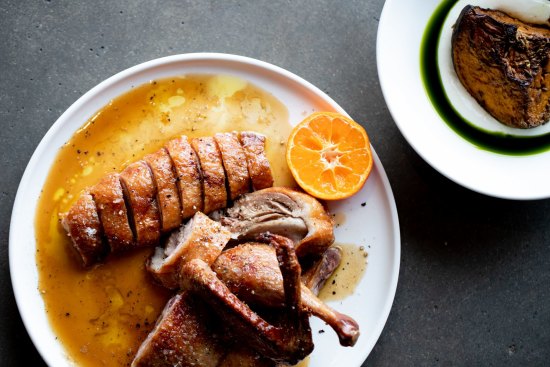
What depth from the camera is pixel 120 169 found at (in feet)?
10.3

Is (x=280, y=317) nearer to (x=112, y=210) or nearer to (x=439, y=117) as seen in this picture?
(x=112, y=210)

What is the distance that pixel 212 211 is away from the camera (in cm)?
309

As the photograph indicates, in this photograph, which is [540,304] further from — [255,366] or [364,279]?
[255,366]

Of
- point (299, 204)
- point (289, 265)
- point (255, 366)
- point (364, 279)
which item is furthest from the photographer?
point (364, 279)

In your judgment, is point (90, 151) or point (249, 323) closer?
point (249, 323)

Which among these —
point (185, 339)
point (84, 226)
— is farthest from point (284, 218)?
point (84, 226)

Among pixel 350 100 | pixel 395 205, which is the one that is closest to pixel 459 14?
pixel 350 100

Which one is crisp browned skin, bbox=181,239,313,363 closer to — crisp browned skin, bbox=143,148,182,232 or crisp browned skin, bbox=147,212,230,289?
crisp browned skin, bbox=147,212,230,289

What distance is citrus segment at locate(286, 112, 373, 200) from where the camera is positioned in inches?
120

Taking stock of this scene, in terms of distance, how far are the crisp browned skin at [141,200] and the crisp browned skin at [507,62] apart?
76.9 inches

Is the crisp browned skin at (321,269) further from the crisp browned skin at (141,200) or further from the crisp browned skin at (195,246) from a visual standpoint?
the crisp browned skin at (141,200)

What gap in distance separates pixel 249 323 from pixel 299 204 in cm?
77

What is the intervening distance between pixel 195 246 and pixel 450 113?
5.60 ft

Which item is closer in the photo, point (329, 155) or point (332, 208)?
point (329, 155)
